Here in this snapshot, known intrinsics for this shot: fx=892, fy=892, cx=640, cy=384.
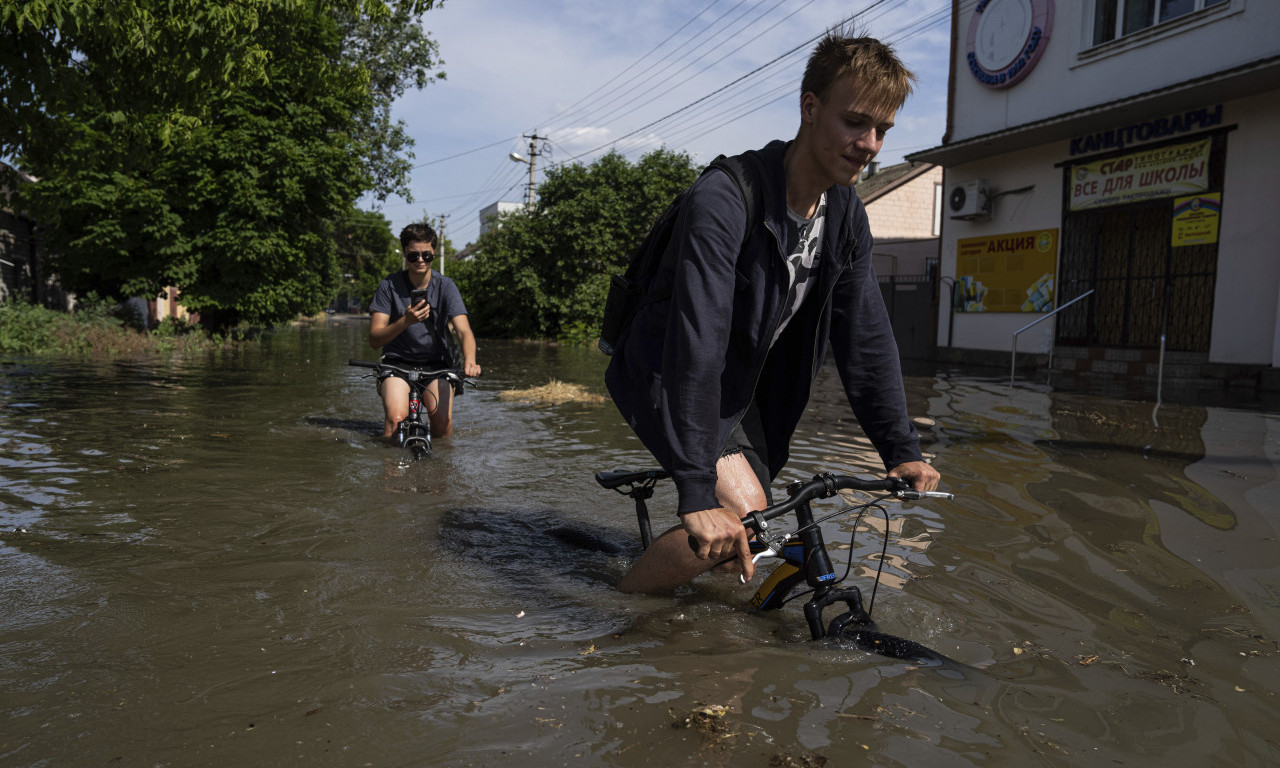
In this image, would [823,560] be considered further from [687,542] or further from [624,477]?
[624,477]

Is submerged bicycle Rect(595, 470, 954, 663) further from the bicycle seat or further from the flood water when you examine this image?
the bicycle seat

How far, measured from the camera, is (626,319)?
312cm

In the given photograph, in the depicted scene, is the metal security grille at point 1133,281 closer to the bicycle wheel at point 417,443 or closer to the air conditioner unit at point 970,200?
the air conditioner unit at point 970,200

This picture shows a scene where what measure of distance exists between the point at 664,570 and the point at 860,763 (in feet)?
3.88

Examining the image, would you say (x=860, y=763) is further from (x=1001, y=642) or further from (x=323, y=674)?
(x=323, y=674)

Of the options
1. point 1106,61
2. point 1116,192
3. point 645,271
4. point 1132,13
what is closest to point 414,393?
point 645,271

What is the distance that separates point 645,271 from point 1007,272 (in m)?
17.8

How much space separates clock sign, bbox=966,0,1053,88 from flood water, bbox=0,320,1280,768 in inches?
513

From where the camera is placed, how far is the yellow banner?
14828 millimetres

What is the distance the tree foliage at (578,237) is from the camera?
34.1m

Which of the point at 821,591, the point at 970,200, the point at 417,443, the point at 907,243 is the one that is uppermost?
the point at 907,243

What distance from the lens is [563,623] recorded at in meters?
3.29

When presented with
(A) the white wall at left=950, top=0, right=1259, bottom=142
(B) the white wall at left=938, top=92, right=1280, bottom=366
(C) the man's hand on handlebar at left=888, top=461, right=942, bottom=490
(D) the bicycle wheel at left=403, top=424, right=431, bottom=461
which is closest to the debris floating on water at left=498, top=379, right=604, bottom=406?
(D) the bicycle wheel at left=403, top=424, right=431, bottom=461

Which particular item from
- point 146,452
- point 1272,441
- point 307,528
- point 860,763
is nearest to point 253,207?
point 146,452
